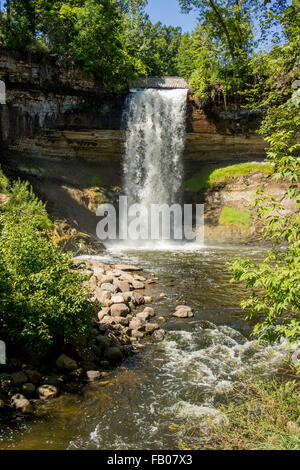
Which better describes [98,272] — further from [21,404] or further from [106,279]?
[21,404]

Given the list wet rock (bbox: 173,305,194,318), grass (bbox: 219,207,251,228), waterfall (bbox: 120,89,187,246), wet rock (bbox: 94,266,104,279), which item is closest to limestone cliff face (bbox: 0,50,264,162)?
waterfall (bbox: 120,89,187,246)

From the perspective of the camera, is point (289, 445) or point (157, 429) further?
point (157, 429)

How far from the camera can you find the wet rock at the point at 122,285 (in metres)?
10.1

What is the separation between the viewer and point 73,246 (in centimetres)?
1548

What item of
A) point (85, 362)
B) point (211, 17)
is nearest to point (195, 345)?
point (85, 362)

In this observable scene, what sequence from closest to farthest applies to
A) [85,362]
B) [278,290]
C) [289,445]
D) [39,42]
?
[289,445]
[278,290]
[85,362]
[39,42]

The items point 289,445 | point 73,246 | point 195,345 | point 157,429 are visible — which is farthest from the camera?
point 73,246

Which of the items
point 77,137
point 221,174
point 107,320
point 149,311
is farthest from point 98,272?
point 221,174

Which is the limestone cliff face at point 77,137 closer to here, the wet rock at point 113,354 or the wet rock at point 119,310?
the wet rock at point 119,310

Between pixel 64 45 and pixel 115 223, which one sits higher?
pixel 64 45

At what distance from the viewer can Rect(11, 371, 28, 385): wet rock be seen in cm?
488

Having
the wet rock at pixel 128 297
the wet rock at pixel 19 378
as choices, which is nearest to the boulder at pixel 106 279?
the wet rock at pixel 128 297
